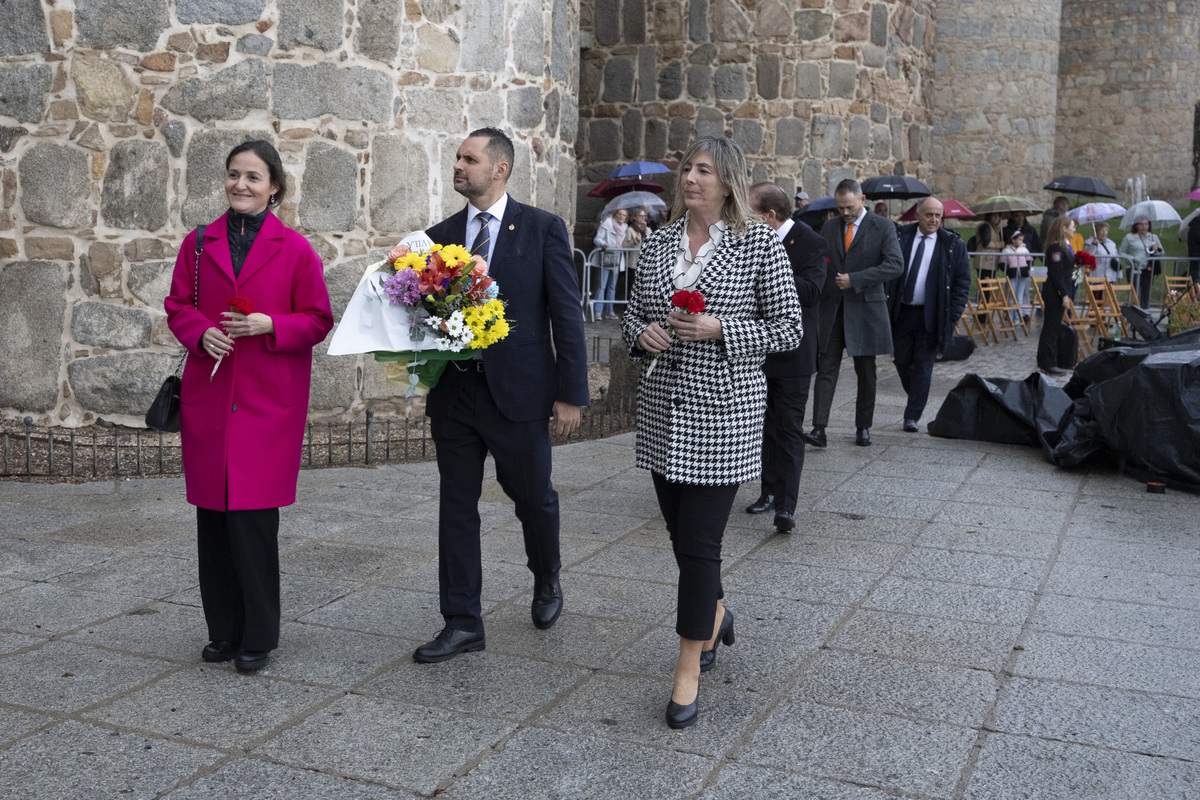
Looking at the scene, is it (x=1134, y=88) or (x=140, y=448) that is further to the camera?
(x=1134, y=88)

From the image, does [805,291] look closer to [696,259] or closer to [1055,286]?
[696,259]

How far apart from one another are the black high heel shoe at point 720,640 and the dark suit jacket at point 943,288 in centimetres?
569

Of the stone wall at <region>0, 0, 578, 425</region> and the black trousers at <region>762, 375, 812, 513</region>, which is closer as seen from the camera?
the black trousers at <region>762, 375, 812, 513</region>

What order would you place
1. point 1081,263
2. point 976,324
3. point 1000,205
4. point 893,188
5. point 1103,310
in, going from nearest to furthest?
point 1081,263, point 893,188, point 1103,310, point 976,324, point 1000,205

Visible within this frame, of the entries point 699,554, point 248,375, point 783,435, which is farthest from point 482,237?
point 783,435

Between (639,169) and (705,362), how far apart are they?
472 inches

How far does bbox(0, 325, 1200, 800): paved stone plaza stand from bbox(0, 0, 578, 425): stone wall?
1.69m

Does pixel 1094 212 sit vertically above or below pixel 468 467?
above

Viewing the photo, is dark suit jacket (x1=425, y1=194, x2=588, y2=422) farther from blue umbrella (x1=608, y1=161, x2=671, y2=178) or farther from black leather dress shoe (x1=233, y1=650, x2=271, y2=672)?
blue umbrella (x1=608, y1=161, x2=671, y2=178)

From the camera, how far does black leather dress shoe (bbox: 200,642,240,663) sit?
422cm

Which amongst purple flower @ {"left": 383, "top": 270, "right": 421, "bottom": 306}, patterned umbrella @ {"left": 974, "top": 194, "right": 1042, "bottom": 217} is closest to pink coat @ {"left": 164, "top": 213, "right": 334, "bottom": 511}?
purple flower @ {"left": 383, "top": 270, "right": 421, "bottom": 306}

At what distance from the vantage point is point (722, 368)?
3.91 meters

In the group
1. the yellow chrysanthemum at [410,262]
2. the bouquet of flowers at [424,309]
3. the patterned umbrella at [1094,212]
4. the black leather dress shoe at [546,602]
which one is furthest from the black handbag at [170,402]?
the patterned umbrella at [1094,212]

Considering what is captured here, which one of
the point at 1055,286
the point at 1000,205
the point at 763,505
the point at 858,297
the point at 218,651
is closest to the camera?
the point at 218,651
